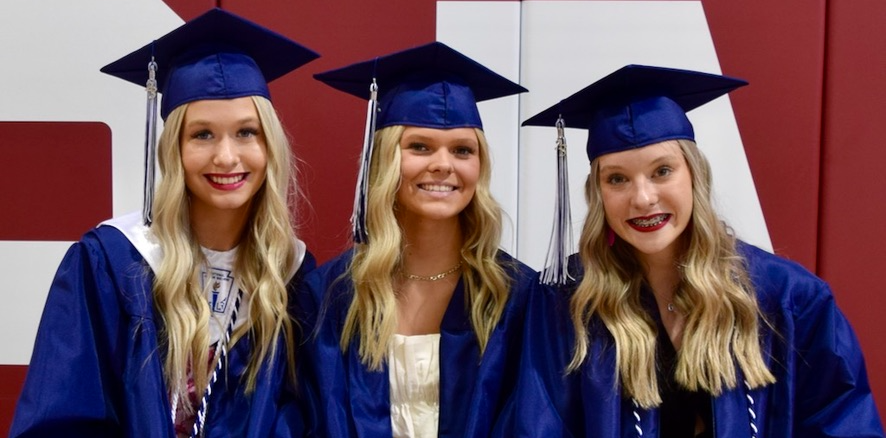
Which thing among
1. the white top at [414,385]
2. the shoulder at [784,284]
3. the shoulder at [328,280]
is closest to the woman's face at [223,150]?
the shoulder at [328,280]

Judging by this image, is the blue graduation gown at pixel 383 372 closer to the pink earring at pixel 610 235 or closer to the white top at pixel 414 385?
the white top at pixel 414 385

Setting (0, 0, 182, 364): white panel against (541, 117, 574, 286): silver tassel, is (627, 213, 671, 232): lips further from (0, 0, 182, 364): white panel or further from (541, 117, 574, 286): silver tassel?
(0, 0, 182, 364): white panel

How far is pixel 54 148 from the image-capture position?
6.96 feet

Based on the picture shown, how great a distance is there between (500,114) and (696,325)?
0.88 m

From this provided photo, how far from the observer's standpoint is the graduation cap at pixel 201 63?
154 cm

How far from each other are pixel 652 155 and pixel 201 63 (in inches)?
39.4

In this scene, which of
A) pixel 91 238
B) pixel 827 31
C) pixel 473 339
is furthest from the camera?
pixel 827 31

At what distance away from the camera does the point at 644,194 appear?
148cm

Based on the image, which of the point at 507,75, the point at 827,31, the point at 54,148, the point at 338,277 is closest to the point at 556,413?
the point at 338,277

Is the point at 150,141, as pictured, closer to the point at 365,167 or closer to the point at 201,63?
the point at 201,63

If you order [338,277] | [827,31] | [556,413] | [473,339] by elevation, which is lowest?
[556,413]

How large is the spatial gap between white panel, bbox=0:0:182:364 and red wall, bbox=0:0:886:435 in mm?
107

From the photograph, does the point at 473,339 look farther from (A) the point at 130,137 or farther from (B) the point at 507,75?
(A) the point at 130,137

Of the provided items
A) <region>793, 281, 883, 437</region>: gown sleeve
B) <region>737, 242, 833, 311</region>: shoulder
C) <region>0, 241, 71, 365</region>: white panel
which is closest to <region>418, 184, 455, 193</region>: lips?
<region>737, 242, 833, 311</region>: shoulder
